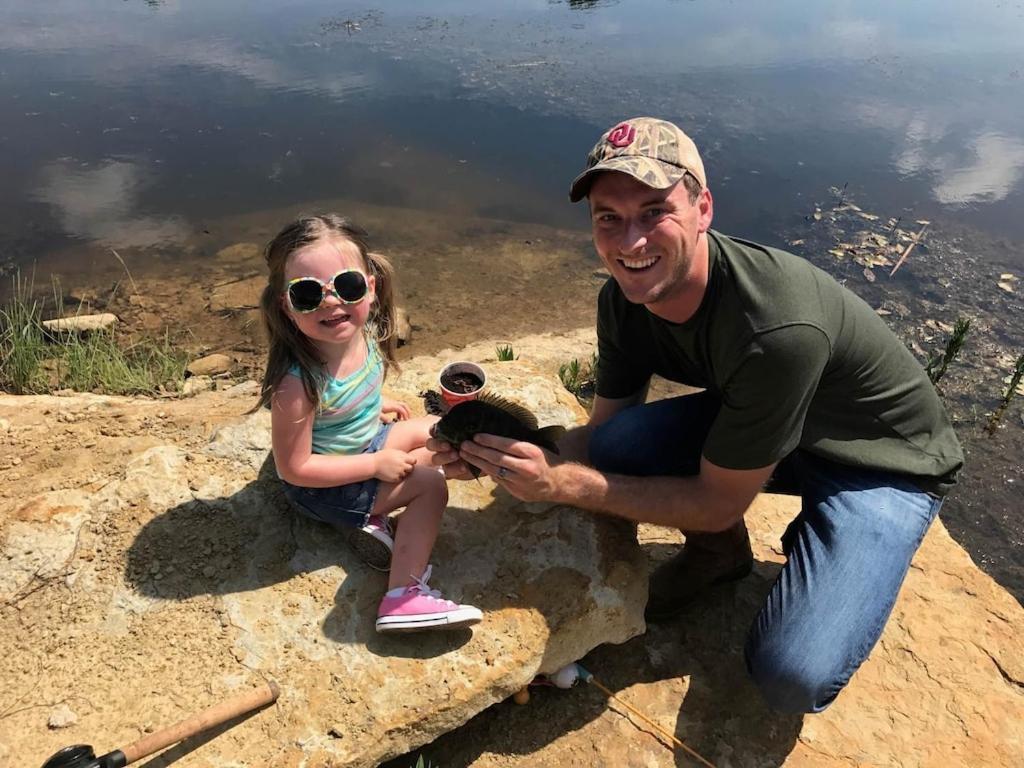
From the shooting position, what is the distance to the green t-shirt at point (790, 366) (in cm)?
284

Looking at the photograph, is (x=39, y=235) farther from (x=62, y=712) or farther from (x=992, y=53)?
(x=992, y=53)

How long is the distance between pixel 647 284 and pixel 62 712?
299 centimetres

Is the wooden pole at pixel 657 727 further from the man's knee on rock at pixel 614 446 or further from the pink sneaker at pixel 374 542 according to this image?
the pink sneaker at pixel 374 542

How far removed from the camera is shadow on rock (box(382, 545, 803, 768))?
3.20 meters

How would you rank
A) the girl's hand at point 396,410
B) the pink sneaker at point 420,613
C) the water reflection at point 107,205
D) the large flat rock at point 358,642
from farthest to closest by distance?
the water reflection at point 107,205
the girl's hand at point 396,410
the pink sneaker at point 420,613
the large flat rock at point 358,642

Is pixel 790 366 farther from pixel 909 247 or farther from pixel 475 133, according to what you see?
pixel 475 133

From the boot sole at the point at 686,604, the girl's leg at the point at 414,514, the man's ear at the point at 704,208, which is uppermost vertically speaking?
the man's ear at the point at 704,208

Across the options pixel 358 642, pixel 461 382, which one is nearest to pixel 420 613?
pixel 358 642

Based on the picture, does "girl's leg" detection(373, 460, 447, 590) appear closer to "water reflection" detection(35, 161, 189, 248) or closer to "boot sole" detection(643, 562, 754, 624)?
"boot sole" detection(643, 562, 754, 624)

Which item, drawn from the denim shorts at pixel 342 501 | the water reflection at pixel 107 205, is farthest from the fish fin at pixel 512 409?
the water reflection at pixel 107 205

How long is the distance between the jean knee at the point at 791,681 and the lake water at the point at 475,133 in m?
2.81

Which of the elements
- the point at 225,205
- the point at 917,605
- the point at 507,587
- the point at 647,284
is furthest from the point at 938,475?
the point at 225,205

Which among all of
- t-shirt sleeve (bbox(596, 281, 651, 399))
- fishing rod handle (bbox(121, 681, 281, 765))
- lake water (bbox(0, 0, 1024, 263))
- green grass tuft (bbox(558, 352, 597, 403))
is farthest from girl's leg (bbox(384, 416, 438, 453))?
lake water (bbox(0, 0, 1024, 263))

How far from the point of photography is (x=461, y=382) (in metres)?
3.31
